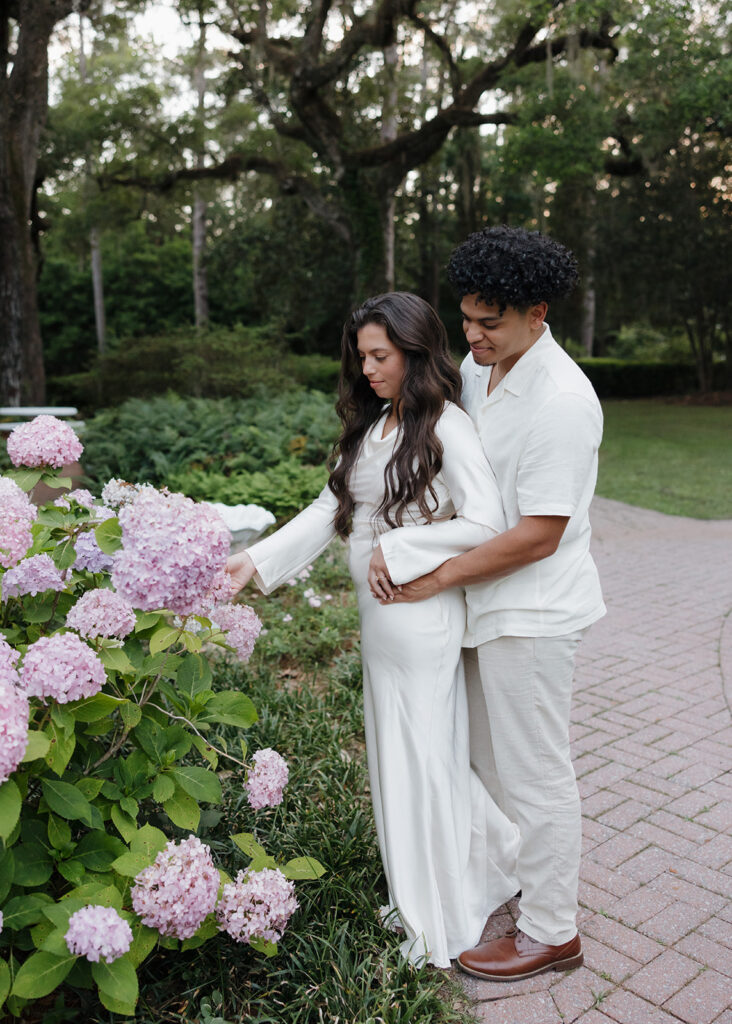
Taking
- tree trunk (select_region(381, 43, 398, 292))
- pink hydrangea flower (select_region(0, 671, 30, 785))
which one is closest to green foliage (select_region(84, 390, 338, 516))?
pink hydrangea flower (select_region(0, 671, 30, 785))

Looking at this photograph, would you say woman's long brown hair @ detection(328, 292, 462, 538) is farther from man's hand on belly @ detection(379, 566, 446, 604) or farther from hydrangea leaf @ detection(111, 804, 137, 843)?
hydrangea leaf @ detection(111, 804, 137, 843)

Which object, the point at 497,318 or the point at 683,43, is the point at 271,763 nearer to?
the point at 497,318

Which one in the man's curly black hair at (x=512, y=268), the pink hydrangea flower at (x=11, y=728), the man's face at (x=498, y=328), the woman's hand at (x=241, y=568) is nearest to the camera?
the pink hydrangea flower at (x=11, y=728)

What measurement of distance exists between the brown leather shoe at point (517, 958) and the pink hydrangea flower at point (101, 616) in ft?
4.86

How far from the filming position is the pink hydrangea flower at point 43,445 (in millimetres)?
2258

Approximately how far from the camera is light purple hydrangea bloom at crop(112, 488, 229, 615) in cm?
163

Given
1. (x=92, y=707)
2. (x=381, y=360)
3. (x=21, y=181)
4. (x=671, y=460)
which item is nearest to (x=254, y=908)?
(x=92, y=707)

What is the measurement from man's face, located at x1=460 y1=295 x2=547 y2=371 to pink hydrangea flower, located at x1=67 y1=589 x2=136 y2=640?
1.10 m

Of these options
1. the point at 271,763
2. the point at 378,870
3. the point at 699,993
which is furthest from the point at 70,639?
the point at 699,993

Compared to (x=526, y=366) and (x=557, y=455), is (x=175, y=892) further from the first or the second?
(x=526, y=366)

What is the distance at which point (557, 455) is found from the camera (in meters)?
2.14

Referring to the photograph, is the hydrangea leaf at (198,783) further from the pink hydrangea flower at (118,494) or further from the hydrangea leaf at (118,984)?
the pink hydrangea flower at (118,494)

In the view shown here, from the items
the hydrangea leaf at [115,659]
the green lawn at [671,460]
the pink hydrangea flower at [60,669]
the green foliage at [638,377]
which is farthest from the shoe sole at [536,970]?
the green foliage at [638,377]

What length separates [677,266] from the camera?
2339 cm
